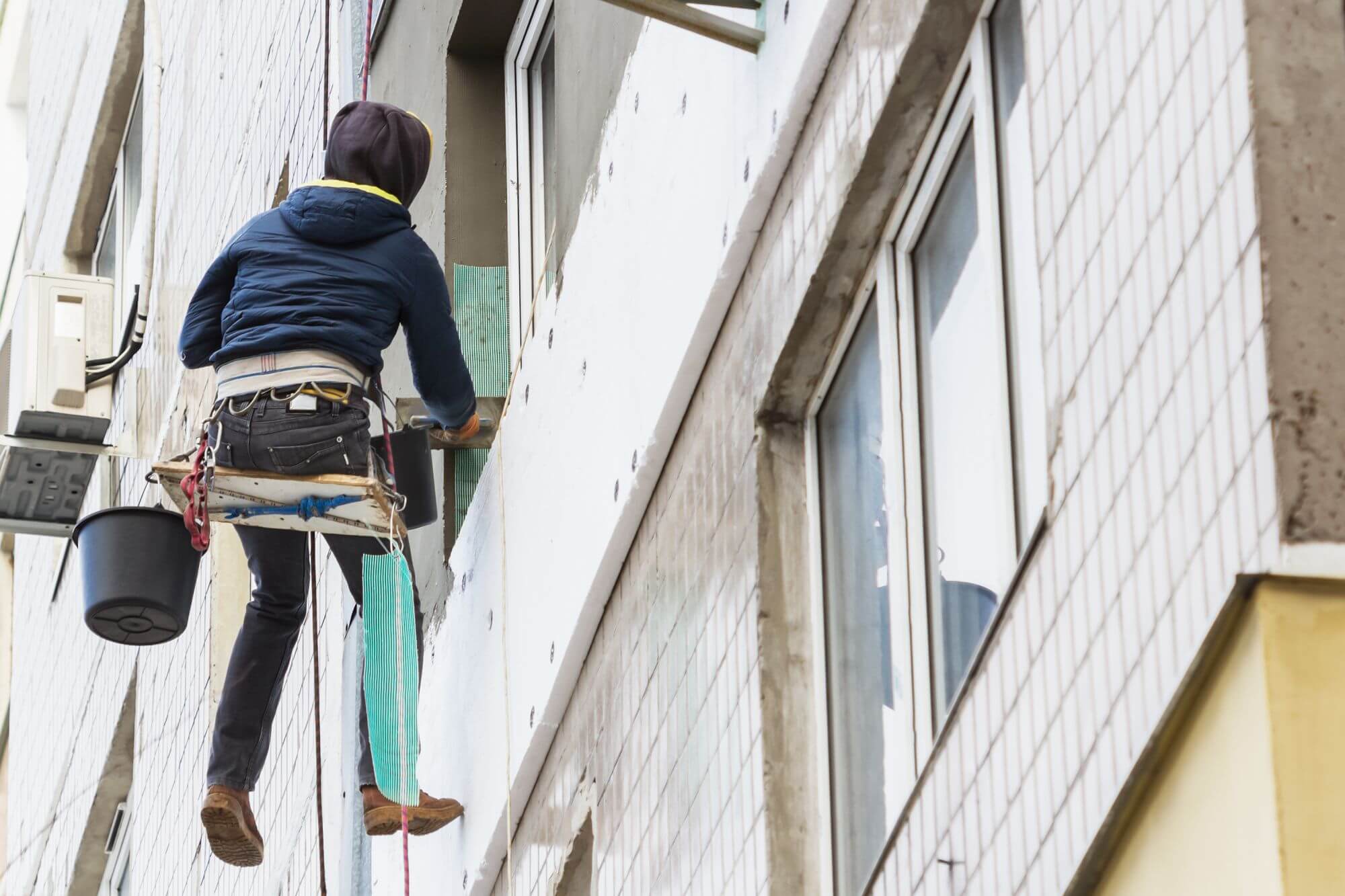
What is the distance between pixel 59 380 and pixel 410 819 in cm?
507

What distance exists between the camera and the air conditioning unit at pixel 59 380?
1189cm

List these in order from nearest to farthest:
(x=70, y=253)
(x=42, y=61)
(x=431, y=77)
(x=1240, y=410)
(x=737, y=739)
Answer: (x=1240, y=410) → (x=737, y=739) → (x=431, y=77) → (x=70, y=253) → (x=42, y=61)

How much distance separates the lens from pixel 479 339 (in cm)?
839

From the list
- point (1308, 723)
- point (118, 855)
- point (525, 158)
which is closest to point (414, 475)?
point (525, 158)

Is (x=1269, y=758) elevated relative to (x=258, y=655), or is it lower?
lower

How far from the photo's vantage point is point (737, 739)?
5.39 meters

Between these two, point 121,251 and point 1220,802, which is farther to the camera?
point 121,251

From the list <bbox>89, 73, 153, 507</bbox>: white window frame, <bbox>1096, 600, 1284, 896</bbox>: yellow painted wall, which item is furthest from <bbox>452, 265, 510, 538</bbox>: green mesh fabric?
<bbox>89, 73, 153, 507</bbox>: white window frame

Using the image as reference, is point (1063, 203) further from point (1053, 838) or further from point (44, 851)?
point (44, 851)

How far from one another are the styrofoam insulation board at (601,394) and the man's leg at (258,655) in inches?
21.7

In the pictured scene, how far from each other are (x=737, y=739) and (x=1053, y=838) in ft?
5.23

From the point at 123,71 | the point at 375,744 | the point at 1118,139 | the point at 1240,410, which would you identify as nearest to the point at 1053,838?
the point at 1240,410

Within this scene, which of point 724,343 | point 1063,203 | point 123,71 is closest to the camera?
point 1063,203

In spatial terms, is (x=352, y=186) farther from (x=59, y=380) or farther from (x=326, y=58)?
(x=59, y=380)
